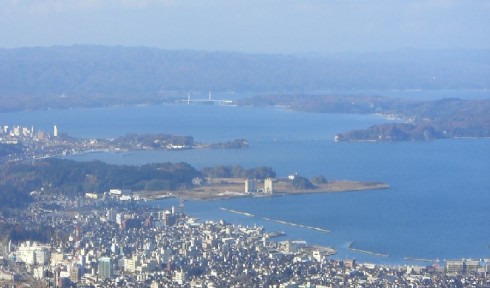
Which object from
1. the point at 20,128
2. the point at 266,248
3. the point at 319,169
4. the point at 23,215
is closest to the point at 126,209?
the point at 23,215

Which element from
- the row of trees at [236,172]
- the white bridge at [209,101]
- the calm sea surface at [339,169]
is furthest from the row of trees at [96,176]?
the white bridge at [209,101]

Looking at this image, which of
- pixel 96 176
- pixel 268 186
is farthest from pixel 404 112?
pixel 96 176

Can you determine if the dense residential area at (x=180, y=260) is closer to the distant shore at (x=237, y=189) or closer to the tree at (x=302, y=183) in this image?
the distant shore at (x=237, y=189)

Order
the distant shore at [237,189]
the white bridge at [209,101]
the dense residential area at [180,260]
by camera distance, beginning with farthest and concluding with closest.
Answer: the white bridge at [209,101] < the distant shore at [237,189] < the dense residential area at [180,260]

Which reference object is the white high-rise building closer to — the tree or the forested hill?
the tree

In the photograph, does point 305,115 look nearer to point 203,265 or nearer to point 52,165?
point 52,165

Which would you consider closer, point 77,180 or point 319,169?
point 77,180
